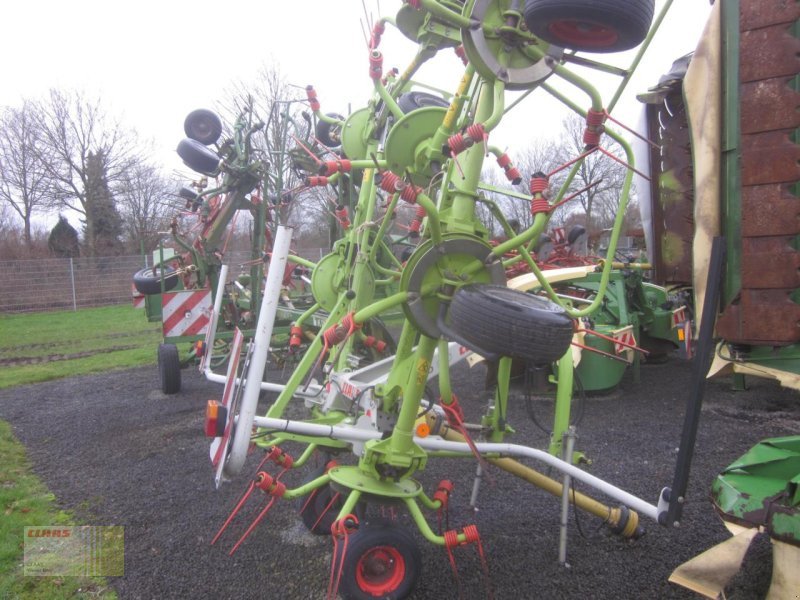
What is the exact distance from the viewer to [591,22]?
1.99 meters

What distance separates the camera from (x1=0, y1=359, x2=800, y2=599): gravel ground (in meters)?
2.76

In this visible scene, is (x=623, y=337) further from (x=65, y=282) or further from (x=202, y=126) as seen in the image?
(x=65, y=282)

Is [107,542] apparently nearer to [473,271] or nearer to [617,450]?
[473,271]

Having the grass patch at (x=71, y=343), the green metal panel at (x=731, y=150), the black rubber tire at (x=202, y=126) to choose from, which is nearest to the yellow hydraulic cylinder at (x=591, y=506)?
the green metal panel at (x=731, y=150)

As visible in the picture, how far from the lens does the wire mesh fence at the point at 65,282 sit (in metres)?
17.1

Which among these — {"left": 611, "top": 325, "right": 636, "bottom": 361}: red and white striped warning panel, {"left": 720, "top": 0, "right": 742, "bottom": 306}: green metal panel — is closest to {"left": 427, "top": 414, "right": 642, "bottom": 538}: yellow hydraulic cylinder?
{"left": 720, "top": 0, "right": 742, "bottom": 306}: green metal panel

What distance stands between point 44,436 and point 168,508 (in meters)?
2.42

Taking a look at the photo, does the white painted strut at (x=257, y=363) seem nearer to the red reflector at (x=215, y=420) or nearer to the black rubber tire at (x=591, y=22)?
the red reflector at (x=215, y=420)

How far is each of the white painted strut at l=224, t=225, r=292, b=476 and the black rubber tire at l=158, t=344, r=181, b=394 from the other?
184 inches

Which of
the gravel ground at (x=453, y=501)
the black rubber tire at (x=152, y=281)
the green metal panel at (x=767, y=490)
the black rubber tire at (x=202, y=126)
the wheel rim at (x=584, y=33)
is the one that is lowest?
the gravel ground at (x=453, y=501)

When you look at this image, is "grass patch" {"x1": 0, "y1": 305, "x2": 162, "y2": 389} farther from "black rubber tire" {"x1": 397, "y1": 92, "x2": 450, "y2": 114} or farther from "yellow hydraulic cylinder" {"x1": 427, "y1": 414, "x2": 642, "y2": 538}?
"yellow hydraulic cylinder" {"x1": 427, "y1": 414, "x2": 642, "y2": 538}

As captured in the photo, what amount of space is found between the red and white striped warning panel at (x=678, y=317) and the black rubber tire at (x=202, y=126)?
20.2 ft

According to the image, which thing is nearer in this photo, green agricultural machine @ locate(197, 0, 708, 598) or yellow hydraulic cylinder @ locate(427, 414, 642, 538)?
green agricultural machine @ locate(197, 0, 708, 598)

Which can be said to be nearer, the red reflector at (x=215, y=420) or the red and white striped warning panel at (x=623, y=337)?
the red reflector at (x=215, y=420)
